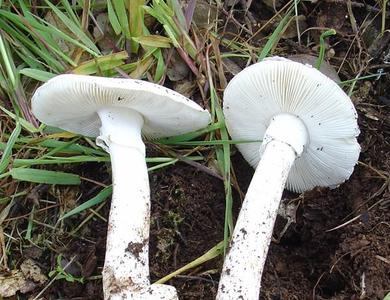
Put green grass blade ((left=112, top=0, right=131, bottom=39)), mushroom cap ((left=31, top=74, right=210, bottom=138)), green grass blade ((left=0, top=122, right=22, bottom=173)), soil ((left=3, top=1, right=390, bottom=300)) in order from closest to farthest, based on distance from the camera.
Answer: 1. mushroom cap ((left=31, top=74, right=210, bottom=138))
2. soil ((left=3, top=1, right=390, bottom=300))
3. green grass blade ((left=0, top=122, right=22, bottom=173))
4. green grass blade ((left=112, top=0, right=131, bottom=39))

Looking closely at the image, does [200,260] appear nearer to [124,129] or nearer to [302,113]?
Result: [124,129]

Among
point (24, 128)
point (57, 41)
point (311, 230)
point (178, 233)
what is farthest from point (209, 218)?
point (57, 41)

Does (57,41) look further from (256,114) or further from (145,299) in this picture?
(145,299)

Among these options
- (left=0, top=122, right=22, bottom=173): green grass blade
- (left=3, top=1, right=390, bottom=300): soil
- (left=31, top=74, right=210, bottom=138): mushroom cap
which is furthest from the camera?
(left=0, top=122, right=22, bottom=173): green grass blade


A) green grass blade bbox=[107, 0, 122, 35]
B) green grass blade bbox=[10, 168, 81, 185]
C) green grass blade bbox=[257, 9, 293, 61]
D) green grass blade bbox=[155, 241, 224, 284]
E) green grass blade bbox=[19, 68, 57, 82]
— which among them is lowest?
green grass blade bbox=[155, 241, 224, 284]

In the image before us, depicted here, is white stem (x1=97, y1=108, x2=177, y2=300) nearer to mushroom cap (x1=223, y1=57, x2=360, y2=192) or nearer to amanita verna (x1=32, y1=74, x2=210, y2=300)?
amanita verna (x1=32, y1=74, x2=210, y2=300)

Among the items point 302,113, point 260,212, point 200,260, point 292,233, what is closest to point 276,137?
point 302,113

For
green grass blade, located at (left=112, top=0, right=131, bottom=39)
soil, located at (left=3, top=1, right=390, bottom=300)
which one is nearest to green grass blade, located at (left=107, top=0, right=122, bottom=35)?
green grass blade, located at (left=112, top=0, right=131, bottom=39)
